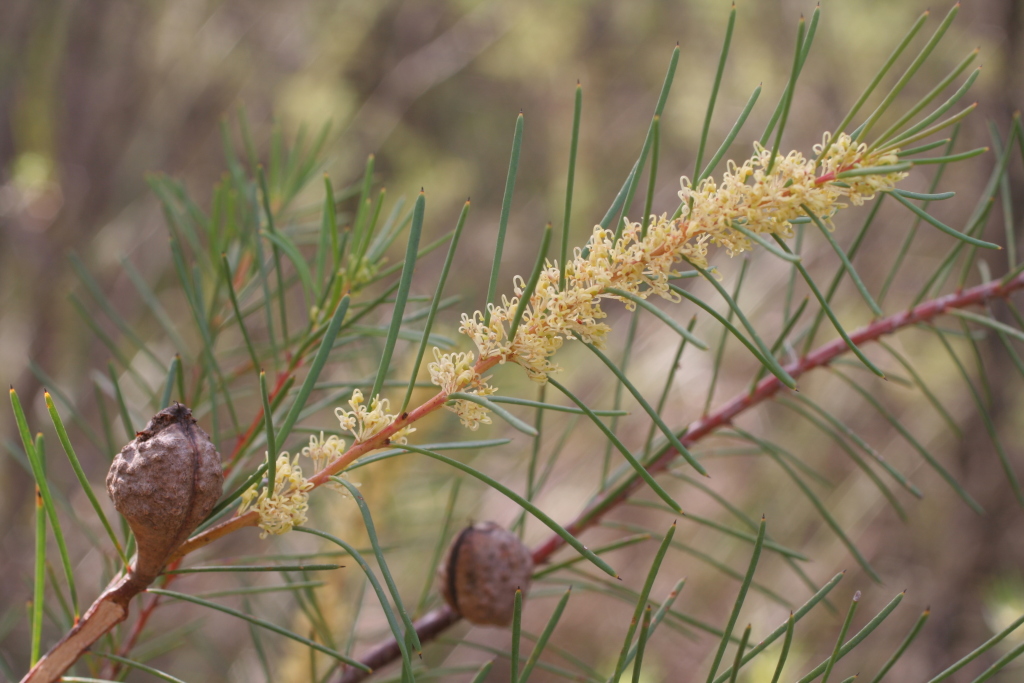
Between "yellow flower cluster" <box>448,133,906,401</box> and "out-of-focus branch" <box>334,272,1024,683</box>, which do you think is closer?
"yellow flower cluster" <box>448,133,906,401</box>

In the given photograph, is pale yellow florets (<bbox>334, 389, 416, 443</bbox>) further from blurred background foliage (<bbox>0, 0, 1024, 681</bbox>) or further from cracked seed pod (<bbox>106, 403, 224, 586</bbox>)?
blurred background foliage (<bbox>0, 0, 1024, 681</bbox>)

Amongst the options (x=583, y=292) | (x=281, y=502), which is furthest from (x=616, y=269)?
(x=281, y=502)

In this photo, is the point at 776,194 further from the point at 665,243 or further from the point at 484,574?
the point at 484,574

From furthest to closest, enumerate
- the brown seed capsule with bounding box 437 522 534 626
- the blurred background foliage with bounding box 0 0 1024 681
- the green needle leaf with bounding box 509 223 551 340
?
the blurred background foliage with bounding box 0 0 1024 681
the brown seed capsule with bounding box 437 522 534 626
the green needle leaf with bounding box 509 223 551 340

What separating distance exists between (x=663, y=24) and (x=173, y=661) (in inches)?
58.0

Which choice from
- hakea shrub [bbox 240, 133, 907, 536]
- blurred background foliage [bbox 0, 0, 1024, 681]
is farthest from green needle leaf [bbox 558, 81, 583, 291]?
blurred background foliage [bbox 0, 0, 1024, 681]

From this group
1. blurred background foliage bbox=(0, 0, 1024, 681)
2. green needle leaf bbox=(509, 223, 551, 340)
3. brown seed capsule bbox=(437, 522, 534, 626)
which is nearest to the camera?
green needle leaf bbox=(509, 223, 551, 340)

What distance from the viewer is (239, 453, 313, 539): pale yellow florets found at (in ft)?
0.62

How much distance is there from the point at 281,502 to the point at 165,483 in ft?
0.10

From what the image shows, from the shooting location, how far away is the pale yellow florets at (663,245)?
0.19 meters

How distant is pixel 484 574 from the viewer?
0.28 metres

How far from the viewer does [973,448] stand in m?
0.74

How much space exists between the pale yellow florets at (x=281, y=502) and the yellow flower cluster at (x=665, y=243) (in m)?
0.05

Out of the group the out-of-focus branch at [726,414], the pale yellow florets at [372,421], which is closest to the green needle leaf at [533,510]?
the pale yellow florets at [372,421]
